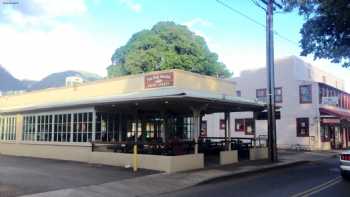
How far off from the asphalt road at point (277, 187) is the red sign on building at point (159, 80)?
23.5ft

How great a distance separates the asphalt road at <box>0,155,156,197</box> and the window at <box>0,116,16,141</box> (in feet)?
32.3

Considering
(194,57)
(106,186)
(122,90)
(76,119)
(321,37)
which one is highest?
(194,57)

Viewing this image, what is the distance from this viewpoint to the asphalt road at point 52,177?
12749mm

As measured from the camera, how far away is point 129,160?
61.3ft

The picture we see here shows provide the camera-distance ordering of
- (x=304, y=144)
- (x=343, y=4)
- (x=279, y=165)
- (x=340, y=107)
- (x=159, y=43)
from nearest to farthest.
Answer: (x=343, y=4)
(x=279, y=165)
(x=304, y=144)
(x=340, y=107)
(x=159, y=43)

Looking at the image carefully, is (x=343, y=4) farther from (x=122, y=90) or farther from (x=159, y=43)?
(x=159, y=43)

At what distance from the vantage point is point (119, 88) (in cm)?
2433

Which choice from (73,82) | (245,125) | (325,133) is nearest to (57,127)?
(73,82)

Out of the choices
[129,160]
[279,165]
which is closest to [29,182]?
[129,160]

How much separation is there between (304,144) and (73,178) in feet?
80.9

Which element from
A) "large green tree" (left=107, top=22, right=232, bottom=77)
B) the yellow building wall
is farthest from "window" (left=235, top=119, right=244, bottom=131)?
the yellow building wall

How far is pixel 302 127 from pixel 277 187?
23104 millimetres

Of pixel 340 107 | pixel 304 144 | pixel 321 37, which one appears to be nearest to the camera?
pixel 321 37

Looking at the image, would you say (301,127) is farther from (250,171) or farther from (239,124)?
(250,171)
